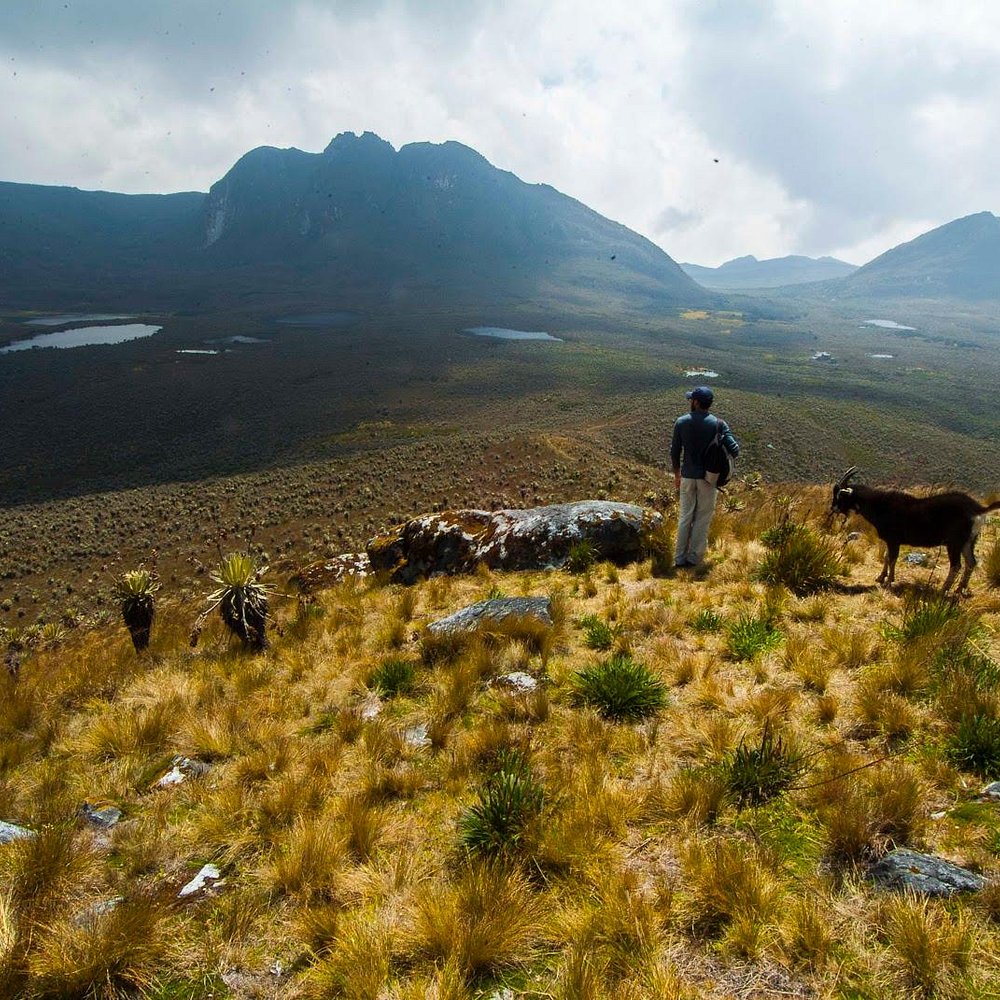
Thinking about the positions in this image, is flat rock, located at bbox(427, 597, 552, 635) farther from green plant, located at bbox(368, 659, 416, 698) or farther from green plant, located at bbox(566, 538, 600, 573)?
green plant, located at bbox(566, 538, 600, 573)

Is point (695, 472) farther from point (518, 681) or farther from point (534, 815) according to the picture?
point (534, 815)

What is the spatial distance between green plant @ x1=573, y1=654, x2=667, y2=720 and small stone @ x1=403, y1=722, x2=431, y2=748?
4.17 feet

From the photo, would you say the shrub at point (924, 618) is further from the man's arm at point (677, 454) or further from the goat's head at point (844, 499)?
the man's arm at point (677, 454)

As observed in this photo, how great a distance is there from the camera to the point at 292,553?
3009 cm

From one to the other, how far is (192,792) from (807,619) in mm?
5704

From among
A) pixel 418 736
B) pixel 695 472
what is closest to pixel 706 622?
pixel 695 472

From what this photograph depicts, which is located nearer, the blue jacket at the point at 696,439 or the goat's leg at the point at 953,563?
the goat's leg at the point at 953,563

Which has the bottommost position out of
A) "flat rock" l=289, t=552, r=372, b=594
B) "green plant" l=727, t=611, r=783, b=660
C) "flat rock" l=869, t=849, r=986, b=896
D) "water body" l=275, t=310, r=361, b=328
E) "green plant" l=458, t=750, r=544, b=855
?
"flat rock" l=289, t=552, r=372, b=594

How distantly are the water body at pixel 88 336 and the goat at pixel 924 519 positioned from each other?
461ft

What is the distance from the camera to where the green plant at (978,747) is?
3.22m

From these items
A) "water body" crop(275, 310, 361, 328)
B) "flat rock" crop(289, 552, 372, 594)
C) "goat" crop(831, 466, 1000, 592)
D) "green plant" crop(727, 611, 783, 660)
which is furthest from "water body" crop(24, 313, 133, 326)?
"goat" crop(831, 466, 1000, 592)

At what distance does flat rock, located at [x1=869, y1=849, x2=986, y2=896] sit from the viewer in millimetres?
2406

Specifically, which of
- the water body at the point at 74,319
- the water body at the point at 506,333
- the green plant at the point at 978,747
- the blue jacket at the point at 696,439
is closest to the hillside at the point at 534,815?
the green plant at the point at 978,747

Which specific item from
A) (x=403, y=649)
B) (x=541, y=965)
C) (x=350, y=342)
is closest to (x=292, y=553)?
(x=403, y=649)
